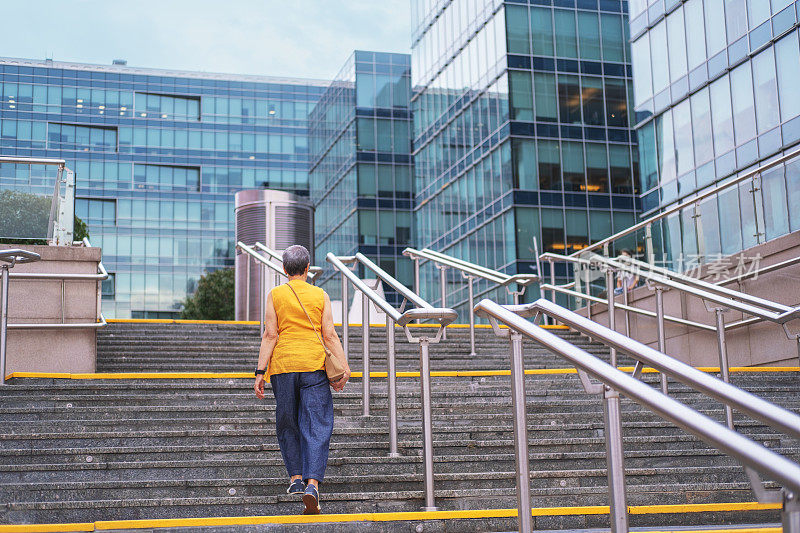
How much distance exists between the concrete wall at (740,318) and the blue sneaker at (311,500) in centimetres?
713

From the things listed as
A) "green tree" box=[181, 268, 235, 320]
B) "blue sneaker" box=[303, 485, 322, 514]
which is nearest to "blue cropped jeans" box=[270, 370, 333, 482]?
"blue sneaker" box=[303, 485, 322, 514]

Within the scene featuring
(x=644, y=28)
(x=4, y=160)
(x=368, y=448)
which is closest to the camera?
(x=368, y=448)

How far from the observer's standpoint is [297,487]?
5.14 metres

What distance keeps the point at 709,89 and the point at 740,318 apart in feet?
50.2

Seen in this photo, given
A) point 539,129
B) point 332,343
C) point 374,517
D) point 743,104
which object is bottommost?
point 374,517

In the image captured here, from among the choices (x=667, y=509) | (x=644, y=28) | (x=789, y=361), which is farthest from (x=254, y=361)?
(x=644, y=28)

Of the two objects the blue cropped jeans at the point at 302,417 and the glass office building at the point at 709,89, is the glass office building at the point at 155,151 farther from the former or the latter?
the blue cropped jeans at the point at 302,417

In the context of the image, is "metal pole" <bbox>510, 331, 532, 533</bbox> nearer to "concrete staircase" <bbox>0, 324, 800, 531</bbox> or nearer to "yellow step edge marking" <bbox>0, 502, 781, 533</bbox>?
"yellow step edge marking" <bbox>0, 502, 781, 533</bbox>

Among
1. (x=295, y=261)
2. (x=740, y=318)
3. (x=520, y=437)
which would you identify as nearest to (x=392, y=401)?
(x=295, y=261)

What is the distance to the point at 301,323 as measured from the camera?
5.46 meters

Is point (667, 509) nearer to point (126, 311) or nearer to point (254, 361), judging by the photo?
point (254, 361)

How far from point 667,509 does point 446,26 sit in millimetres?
39797

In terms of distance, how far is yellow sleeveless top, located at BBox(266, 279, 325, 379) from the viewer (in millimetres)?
5391

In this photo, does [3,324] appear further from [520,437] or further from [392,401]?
[520,437]
